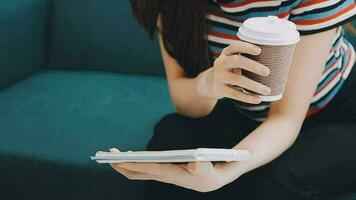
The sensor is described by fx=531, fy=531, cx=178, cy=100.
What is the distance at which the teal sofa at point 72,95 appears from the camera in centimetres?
139

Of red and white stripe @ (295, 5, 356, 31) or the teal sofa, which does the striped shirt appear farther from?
the teal sofa

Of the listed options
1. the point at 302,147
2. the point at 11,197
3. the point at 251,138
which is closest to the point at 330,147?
the point at 302,147

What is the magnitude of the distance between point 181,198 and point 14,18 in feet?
3.20

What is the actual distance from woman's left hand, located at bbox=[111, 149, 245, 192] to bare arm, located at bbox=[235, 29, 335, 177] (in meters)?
Result: 0.08

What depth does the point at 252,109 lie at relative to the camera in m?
1.17

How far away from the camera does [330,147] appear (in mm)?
1019

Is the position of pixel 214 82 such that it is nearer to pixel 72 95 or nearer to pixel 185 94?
pixel 185 94

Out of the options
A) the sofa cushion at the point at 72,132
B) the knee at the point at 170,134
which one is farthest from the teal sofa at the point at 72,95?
the knee at the point at 170,134

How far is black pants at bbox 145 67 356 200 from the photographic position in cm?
97

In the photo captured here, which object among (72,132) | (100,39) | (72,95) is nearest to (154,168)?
(72,132)

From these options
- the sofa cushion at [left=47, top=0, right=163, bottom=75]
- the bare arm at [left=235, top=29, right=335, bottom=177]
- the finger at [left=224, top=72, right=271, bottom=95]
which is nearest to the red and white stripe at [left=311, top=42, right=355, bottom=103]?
the bare arm at [left=235, top=29, right=335, bottom=177]

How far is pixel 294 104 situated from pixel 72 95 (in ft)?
2.84

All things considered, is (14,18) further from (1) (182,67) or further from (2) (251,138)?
(2) (251,138)

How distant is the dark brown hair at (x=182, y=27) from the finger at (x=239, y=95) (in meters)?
0.24
